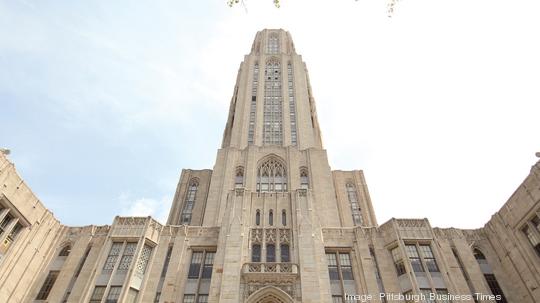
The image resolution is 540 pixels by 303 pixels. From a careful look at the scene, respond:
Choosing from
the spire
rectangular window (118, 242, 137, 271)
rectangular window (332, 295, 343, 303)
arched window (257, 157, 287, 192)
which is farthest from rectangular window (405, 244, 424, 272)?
rectangular window (118, 242, 137, 271)

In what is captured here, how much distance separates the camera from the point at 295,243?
28.1 m

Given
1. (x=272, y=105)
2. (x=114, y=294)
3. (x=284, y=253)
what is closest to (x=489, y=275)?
(x=284, y=253)

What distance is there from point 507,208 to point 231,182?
3009cm

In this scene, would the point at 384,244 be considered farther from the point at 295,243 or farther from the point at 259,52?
the point at 259,52

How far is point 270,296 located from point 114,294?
1272 centimetres

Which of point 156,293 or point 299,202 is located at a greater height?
point 299,202

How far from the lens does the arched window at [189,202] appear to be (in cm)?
4384

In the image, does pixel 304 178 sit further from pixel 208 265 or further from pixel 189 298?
pixel 189 298

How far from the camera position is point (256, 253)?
2830cm

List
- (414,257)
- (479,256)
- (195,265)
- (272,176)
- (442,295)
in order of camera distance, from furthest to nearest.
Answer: (272,176)
(479,256)
(195,265)
(414,257)
(442,295)

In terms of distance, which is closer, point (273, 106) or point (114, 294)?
point (114, 294)

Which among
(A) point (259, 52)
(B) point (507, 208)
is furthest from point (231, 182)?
(A) point (259, 52)

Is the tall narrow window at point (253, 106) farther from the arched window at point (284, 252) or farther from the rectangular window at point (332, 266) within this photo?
the rectangular window at point (332, 266)

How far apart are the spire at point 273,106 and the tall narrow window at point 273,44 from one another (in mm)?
2575
